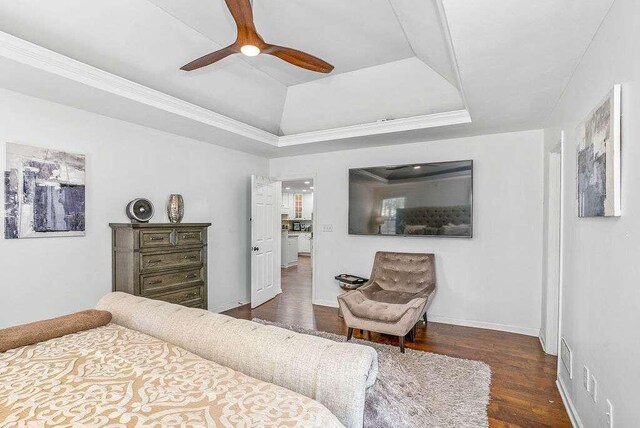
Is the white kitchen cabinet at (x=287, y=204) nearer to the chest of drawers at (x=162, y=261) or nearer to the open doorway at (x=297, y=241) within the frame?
the open doorway at (x=297, y=241)

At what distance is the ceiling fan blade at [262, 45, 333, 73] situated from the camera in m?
2.23

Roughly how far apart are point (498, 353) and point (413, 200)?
6.62ft

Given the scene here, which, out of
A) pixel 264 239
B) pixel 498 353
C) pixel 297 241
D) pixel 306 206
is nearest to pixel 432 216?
pixel 498 353

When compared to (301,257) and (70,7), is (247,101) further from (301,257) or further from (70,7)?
(301,257)

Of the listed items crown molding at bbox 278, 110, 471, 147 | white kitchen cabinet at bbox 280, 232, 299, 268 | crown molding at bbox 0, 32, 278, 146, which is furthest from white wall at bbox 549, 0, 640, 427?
white kitchen cabinet at bbox 280, 232, 299, 268

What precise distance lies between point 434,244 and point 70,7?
14.1 ft

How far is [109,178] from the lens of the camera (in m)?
3.42

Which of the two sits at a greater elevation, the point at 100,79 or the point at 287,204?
the point at 100,79

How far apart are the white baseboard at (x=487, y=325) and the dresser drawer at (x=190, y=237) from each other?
10.2ft

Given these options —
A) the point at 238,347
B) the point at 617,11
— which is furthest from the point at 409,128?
the point at 238,347

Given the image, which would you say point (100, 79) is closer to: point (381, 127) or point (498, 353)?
point (381, 127)

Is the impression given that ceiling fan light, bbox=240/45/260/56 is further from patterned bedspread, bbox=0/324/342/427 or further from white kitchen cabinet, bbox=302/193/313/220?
white kitchen cabinet, bbox=302/193/313/220

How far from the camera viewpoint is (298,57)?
2.36m

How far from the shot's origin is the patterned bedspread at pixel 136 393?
996 millimetres
